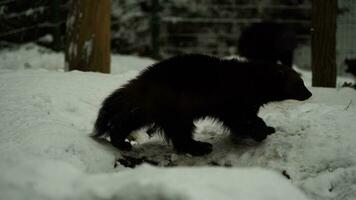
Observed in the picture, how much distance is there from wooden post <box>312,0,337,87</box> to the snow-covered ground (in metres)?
0.52

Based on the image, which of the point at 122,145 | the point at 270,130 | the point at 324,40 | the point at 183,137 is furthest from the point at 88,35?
the point at 270,130

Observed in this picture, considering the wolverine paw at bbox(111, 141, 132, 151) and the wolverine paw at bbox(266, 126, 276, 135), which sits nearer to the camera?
the wolverine paw at bbox(111, 141, 132, 151)

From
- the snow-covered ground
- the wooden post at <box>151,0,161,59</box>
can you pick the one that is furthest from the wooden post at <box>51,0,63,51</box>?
the snow-covered ground

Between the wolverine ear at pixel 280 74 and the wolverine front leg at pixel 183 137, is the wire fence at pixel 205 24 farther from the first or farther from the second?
the wolverine front leg at pixel 183 137

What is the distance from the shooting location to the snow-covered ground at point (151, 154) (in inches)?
106

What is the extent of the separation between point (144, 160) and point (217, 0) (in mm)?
8994

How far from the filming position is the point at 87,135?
4719 millimetres

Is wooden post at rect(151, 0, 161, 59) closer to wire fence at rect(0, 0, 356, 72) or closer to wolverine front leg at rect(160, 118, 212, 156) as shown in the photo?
wire fence at rect(0, 0, 356, 72)

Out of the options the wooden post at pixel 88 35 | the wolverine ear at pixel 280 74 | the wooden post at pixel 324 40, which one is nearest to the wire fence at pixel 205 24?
the wooden post at pixel 88 35

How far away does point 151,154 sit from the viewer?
4.73 m

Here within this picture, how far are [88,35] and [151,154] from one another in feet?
10.7

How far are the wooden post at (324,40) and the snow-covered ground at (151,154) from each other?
518 mm

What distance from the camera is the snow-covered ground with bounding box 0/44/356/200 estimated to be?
270cm

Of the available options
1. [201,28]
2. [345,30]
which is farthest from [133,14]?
[345,30]
